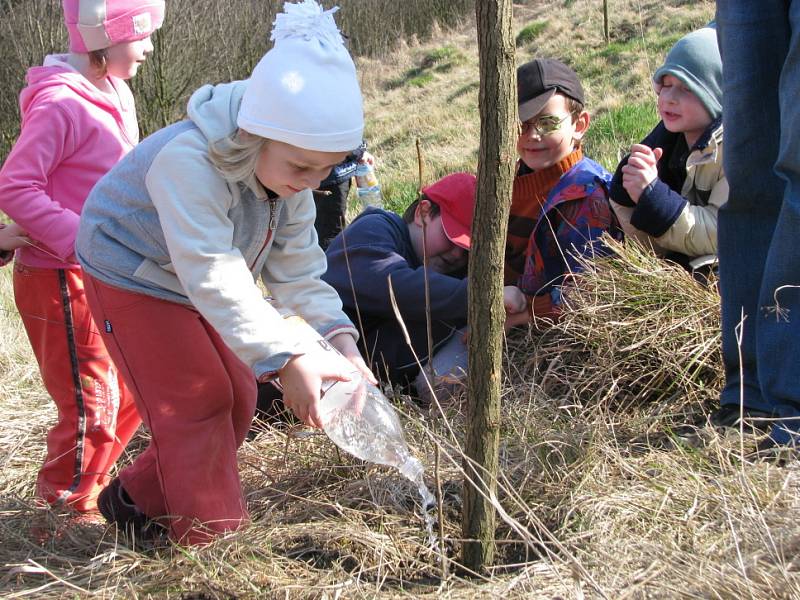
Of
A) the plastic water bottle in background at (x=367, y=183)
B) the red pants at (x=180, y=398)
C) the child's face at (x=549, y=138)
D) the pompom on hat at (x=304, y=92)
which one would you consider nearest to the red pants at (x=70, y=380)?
the red pants at (x=180, y=398)

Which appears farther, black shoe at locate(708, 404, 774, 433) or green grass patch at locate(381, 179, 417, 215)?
green grass patch at locate(381, 179, 417, 215)

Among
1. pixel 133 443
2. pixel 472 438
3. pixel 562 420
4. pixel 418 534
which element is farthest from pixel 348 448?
pixel 133 443

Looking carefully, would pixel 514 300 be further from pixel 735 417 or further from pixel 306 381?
pixel 306 381

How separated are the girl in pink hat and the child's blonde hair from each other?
84 cm

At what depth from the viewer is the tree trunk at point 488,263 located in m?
A: 1.64

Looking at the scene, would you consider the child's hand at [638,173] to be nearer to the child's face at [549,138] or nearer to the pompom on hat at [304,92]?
the child's face at [549,138]

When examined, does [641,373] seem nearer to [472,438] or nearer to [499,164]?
[472,438]

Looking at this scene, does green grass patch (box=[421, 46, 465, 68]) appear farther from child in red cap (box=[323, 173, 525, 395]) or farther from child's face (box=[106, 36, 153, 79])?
child's face (box=[106, 36, 153, 79])

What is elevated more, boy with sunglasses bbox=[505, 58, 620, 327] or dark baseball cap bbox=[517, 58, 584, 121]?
dark baseball cap bbox=[517, 58, 584, 121]

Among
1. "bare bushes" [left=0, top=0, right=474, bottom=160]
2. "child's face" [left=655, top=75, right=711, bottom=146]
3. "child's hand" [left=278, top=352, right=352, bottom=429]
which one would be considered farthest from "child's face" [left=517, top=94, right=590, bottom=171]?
"bare bushes" [left=0, top=0, right=474, bottom=160]

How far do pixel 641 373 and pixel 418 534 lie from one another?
39.5 inches

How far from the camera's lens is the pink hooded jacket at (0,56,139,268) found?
257cm

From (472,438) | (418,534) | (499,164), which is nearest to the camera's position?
(499,164)

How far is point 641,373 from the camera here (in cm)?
279
